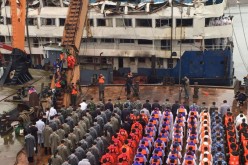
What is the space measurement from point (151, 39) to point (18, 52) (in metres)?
7.06

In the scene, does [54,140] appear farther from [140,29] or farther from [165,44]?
[165,44]

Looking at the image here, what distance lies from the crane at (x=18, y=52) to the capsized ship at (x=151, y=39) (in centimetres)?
290

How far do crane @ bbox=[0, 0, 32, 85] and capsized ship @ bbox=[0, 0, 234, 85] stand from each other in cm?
290

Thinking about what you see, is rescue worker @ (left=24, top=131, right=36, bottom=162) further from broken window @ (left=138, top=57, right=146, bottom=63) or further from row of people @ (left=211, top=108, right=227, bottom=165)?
broken window @ (left=138, top=57, right=146, bottom=63)

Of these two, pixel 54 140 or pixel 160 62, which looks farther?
pixel 160 62

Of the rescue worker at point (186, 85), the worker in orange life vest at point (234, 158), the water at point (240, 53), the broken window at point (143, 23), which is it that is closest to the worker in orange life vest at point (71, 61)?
the rescue worker at point (186, 85)

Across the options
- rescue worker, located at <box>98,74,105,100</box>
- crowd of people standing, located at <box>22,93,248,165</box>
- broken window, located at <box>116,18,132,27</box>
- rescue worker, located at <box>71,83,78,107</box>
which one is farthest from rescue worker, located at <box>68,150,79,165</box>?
broken window, located at <box>116,18,132,27</box>

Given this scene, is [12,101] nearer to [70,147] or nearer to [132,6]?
[70,147]

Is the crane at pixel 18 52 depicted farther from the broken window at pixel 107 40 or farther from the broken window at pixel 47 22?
the broken window at pixel 107 40

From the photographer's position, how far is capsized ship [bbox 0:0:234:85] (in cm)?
2306

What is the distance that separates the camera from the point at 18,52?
2058 centimetres

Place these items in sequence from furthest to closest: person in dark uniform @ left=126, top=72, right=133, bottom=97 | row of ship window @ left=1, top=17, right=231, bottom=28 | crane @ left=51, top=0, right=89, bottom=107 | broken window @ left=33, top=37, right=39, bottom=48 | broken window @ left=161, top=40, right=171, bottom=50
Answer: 1. broken window @ left=33, top=37, right=39, bottom=48
2. broken window @ left=161, top=40, right=171, bottom=50
3. row of ship window @ left=1, top=17, right=231, bottom=28
4. person in dark uniform @ left=126, top=72, right=133, bottom=97
5. crane @ left=51, top=0, right=89, bottom=107

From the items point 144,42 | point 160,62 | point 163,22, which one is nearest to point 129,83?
point 160,62

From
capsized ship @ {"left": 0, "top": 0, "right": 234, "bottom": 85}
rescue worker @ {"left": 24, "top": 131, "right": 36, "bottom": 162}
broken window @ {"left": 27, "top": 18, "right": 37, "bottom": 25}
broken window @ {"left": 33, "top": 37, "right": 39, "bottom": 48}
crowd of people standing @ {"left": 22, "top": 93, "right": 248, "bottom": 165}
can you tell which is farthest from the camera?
broken window @ {"left": 33, "top": 37, "right": 39, "bottom": 48}
